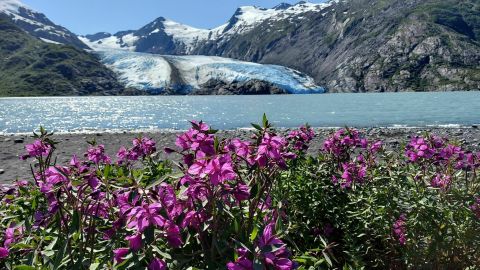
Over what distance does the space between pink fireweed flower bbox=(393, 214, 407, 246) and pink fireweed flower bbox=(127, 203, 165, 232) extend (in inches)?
163

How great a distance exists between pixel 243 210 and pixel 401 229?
10.2ft

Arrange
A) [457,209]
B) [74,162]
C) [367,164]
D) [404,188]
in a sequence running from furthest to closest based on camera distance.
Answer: [367,164], [404,188], [457,209], [74,162]

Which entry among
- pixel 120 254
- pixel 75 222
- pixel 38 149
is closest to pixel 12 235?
pixel 75 222

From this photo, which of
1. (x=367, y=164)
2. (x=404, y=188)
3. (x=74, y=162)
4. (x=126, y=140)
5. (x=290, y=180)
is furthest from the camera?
(x=126, y=140)

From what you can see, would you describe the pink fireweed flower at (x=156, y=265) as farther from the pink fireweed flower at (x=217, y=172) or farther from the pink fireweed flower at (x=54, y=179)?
the pink fireweed flower at (x=54, y=179)

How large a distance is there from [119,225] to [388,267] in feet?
15.6

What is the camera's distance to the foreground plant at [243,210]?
3.12m

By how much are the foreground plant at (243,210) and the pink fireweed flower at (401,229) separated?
20mm

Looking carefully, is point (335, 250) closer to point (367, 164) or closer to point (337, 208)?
point (337, 208)

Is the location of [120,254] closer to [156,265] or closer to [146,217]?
[156,265]

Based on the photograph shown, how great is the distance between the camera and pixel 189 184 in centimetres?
329

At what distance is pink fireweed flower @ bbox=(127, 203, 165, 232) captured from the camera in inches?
110

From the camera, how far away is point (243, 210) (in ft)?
13.4

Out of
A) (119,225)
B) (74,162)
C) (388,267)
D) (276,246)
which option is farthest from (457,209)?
(74,162)
